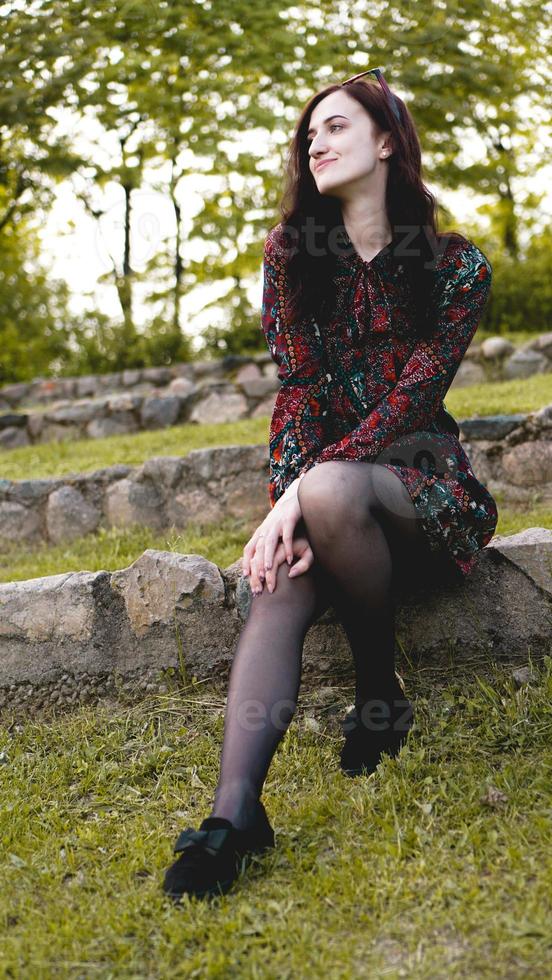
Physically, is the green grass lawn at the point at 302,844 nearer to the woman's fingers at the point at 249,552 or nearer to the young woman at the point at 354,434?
the young woman at the point at 354,434

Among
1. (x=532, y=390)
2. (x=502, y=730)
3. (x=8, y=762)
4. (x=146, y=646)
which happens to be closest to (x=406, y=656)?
(x=502, y=730)

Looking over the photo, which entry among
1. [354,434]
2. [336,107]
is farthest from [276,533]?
[336,107]

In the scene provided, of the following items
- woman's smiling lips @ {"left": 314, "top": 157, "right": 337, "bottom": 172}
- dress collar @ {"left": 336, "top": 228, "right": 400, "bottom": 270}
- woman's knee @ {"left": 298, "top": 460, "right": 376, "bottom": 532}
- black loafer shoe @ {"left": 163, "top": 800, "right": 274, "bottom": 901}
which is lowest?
black loafer shoe @ {"left": 163, "top": 800, "right": 274, "bottom": 901}

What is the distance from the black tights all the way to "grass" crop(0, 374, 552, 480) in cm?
233

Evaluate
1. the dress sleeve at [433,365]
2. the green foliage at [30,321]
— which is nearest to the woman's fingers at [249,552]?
the dress sleeve at [433,365]

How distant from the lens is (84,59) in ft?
27.8

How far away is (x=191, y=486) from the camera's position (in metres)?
→ 4.05

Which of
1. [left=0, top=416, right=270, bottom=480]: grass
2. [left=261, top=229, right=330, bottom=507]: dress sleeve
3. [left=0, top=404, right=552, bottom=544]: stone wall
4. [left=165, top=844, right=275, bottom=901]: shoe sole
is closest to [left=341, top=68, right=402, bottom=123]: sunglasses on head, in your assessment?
[left=261, top=229, right=330, bottom=507]: dress sleeve

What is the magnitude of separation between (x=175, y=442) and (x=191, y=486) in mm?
1453

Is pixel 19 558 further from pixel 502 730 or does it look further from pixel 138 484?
pixel 502 730

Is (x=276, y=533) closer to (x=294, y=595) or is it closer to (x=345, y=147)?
(x=294, y=595)

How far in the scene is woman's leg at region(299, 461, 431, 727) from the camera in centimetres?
186

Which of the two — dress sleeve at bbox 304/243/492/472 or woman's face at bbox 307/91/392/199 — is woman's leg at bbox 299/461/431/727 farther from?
woman's face at bbox 307/91/392/199

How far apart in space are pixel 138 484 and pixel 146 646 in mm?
1772
